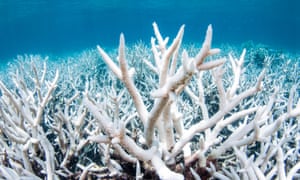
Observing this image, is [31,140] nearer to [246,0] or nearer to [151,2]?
[151,2]

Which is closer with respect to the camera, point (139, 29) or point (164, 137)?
point (164, 137)

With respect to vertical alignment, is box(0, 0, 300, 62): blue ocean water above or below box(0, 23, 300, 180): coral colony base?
above

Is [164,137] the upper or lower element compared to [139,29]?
lower

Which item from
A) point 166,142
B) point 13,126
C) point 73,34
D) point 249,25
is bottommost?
point 166,142

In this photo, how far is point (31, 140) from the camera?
2.29 m

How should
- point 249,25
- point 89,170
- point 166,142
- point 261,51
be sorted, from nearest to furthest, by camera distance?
point 166,142, point 89,170, point 261,51, point 249,25

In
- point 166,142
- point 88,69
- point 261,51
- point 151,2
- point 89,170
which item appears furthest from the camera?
point 151,2

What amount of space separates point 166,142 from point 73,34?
15595 centimetres

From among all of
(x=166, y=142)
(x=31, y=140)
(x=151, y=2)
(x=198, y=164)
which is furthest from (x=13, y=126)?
(x=151, y=2)

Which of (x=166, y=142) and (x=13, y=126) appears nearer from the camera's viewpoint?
(x=166, y=142)

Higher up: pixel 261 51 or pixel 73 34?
pixel 73 34

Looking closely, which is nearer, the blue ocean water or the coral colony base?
the coral colony base

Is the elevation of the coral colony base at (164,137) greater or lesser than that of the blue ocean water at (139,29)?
lesser

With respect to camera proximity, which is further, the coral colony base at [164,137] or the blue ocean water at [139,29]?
the blue ocean water at [139,29]
